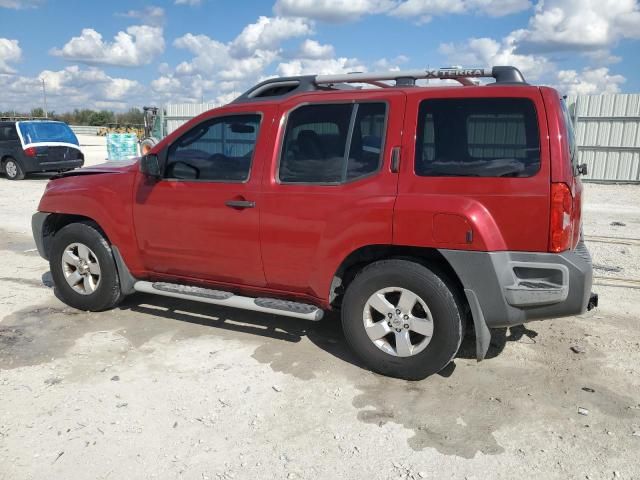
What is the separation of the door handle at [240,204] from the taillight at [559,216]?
204 centimetres

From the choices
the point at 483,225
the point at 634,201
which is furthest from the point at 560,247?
the point at 634,201

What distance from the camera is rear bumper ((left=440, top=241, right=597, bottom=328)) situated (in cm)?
326

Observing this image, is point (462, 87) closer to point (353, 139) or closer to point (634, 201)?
point (353, 139)

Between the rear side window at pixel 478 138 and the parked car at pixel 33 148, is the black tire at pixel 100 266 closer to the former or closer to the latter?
the rear side window at pixel 478 138

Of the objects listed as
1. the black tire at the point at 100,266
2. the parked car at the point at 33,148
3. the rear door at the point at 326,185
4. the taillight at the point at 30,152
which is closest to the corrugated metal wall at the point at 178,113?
the parked car at the point at 33,148

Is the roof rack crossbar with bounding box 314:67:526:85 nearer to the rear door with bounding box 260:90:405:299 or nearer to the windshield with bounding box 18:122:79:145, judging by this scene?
the rear door with bounding box 260:90:405:299

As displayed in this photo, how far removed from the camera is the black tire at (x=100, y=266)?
4777 millimetres

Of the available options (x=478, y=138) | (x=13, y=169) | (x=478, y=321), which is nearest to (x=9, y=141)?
(x=13, y=169)

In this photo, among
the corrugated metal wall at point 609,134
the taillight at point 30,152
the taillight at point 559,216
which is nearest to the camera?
the taillight at point 559,216

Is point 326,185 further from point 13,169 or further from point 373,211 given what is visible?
point 13,169

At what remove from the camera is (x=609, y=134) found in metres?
16.5

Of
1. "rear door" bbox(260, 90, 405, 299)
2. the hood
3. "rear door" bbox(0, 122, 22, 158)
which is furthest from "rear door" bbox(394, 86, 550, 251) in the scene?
"rear door" bbox(0, 122, 22, 158)

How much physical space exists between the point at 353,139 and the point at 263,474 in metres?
2.20

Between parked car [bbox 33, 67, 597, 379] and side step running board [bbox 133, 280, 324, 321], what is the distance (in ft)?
0.04
